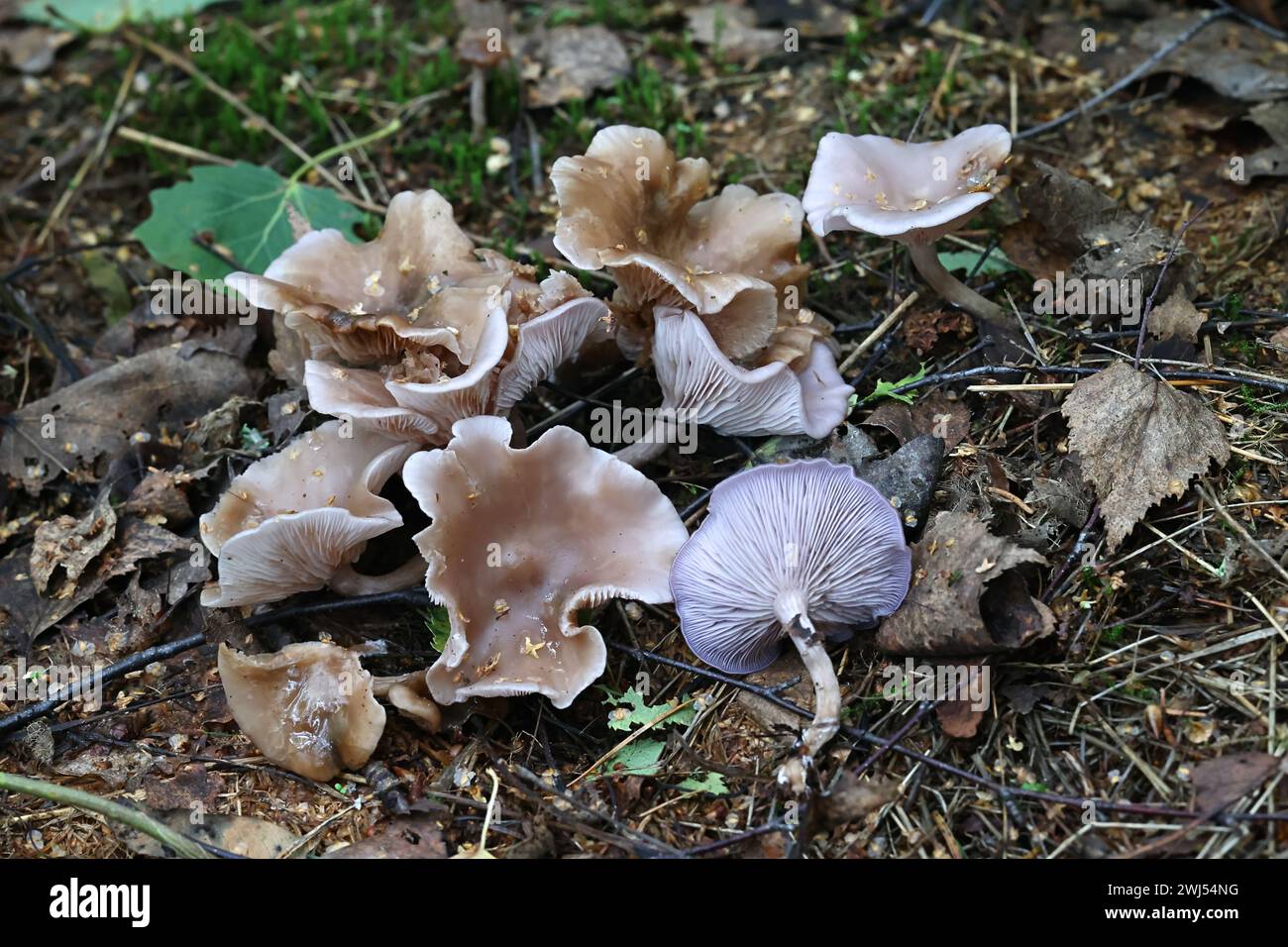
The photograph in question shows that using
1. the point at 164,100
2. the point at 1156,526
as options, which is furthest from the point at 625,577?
the point at 164,100

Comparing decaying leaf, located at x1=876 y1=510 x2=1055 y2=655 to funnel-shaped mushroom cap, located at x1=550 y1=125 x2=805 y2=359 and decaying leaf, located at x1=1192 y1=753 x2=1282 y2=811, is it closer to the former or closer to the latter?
decaying leaf, located at x1=1192 y1=753 x2=1282 y2=811

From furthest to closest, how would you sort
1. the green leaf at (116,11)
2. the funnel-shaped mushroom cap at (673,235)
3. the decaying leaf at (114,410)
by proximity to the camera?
1. the green leaf at (116,11)
2. the decaying leaf at (114,410)
3. the funnel-shaped mushroom cap at (673,235)

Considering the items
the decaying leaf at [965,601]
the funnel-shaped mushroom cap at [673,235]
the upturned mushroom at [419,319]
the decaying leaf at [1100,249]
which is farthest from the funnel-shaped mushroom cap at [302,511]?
the decaying leaf at [1100,249]

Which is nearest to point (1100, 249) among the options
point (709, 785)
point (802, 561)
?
point (802, 561)

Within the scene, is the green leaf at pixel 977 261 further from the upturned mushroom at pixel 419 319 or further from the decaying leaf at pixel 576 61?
the decaying leaf at pixel 576 61

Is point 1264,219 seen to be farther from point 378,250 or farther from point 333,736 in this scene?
point 333,736
